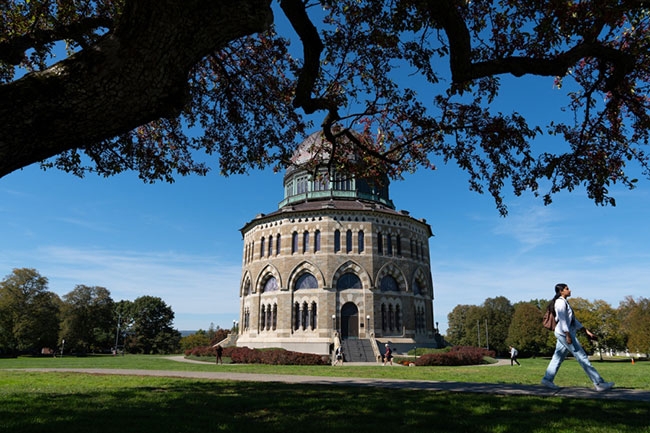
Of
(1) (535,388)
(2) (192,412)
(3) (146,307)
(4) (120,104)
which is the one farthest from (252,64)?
(3) (146,307)

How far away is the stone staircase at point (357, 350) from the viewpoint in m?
35.2

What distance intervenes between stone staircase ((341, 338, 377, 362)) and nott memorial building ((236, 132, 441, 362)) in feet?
0.53

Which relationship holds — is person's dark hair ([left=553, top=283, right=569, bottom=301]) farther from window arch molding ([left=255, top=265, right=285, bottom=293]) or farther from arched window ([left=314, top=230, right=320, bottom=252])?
window arch molding ([left=255, top=265, right=285, bottom=293])

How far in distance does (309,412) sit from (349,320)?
33696 mm

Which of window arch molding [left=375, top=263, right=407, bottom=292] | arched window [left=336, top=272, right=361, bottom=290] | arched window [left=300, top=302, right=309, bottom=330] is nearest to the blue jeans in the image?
arched window [left=336, top=272, right=361, bottom=290]

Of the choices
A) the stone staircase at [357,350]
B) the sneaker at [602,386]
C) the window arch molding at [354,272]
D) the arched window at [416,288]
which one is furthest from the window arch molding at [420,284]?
the sneaker at [602,386]

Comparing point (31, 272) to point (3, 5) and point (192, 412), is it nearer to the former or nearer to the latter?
point (3, 5)

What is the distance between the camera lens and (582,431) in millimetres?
5980

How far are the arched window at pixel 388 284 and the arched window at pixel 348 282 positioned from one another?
2.29 m

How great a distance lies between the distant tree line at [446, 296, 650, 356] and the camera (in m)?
51.1

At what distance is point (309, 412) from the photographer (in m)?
7.52

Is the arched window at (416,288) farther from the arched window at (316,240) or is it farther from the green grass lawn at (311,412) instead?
the green grass lawn at (311,412)

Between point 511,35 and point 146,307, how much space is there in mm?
80234

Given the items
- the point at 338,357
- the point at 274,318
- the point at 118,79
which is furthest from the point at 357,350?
the point at 118,79
